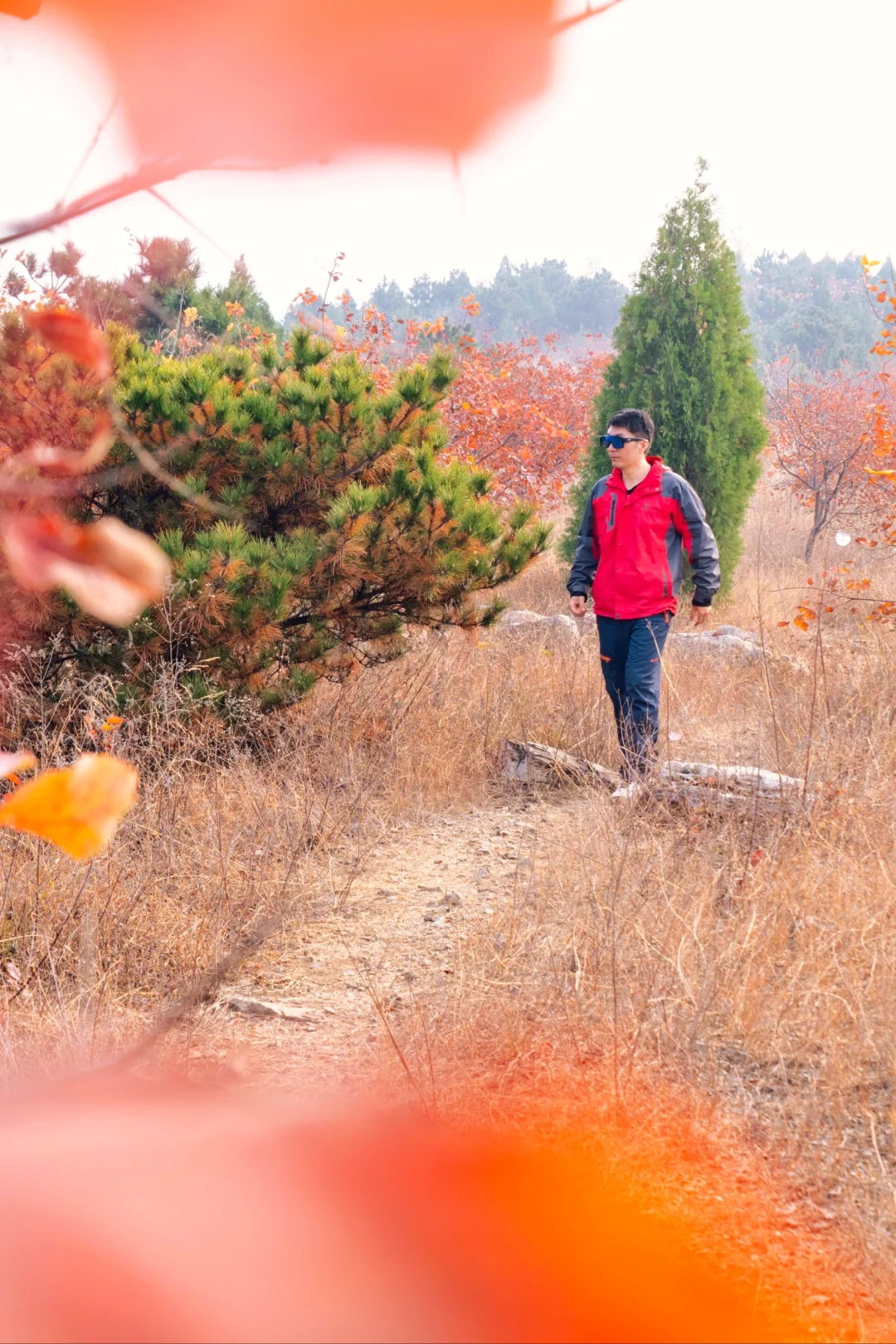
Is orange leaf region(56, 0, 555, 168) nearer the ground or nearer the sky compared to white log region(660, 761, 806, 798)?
nearer the sky

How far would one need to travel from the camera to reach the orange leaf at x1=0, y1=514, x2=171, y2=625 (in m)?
0.18

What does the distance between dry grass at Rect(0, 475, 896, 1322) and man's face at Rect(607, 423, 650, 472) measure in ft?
4.00

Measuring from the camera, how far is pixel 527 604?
9.96 m

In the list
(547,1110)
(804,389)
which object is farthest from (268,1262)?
(804,389)

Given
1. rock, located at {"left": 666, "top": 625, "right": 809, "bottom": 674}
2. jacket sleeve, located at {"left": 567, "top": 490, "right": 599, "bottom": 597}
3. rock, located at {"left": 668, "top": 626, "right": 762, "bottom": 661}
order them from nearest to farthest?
1. jacket sleeve, located at {"left": 567, "top": 490, "right": 599, "bottom": 597}
2. rock, located at {"left": 666, "top": 625, "right": 809, "bottom": 674}
3. rock, located at {"left": 668, "top": 626, "right": 762, "bottom": 661}

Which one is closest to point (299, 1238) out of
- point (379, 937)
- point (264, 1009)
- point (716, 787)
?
point (264, 1009)

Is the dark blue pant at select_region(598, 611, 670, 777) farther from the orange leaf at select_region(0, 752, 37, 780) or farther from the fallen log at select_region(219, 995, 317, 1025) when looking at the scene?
the orange leaf at select_region(0, 752, 37, 780)

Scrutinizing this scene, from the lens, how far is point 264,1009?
2.75 m

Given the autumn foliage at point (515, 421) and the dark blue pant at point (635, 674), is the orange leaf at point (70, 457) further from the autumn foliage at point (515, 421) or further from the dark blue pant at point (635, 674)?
the autumn foliage at point (515, 421)

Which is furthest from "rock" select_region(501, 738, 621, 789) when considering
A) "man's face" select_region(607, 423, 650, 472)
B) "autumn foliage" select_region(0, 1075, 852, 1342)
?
"autumn foliage" select_region(0, 1075, 852, 1342)

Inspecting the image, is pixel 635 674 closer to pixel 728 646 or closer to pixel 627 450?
pixel 627 450

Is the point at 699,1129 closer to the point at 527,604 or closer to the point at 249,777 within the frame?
the point at 249,777

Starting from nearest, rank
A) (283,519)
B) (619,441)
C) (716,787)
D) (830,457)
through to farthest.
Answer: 1. (716,787)
2. (619,441)
3. (283,519)
4. (830,457)

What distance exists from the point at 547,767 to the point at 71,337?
15.5 ft
